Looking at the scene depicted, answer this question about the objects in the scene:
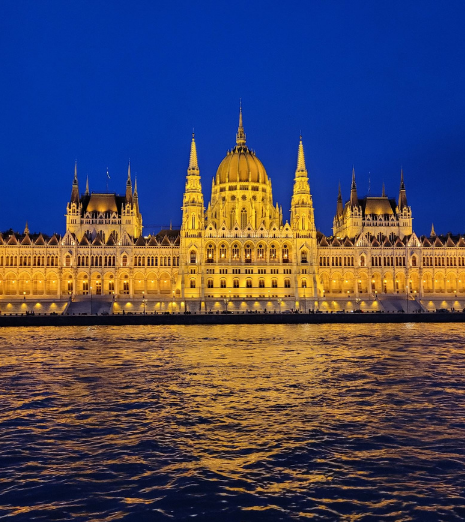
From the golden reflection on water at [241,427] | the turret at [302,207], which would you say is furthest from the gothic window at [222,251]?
the golden reflection on water at [241,427]

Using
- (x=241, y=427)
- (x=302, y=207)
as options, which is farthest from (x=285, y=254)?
(x=241, y=427)

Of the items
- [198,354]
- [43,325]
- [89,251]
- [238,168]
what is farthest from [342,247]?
[198,354]

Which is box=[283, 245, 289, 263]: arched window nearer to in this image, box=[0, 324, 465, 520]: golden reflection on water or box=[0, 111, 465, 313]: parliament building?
box=[0, 111, 465, 313]: parliament building

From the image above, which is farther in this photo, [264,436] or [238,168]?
[238,168]

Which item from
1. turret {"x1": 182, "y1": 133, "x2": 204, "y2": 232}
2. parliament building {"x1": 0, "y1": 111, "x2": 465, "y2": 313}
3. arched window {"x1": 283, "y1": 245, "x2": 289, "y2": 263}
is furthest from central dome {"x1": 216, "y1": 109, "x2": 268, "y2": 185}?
arched window {"x1": 283, "y1": 245, "x2": 289, "y2": 263}

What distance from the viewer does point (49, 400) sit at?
31922mm

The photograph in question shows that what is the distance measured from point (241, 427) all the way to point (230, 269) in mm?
84755

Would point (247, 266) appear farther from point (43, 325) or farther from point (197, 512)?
point (197, 512)

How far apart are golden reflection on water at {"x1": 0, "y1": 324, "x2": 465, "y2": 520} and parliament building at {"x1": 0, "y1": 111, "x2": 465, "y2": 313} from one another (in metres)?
54.6

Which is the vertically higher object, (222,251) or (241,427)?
(222,251)

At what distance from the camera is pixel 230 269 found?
4353 inches

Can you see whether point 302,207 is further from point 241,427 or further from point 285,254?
point 241,427

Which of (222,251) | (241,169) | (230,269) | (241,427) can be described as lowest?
(241,427)

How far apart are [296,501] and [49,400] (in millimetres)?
18034
